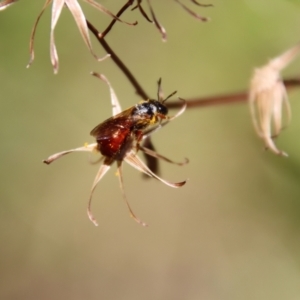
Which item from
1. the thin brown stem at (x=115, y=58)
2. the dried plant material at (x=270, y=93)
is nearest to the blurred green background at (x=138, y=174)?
the dried plant material at (x=270, y=93)

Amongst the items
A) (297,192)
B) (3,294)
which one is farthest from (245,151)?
(3,294)

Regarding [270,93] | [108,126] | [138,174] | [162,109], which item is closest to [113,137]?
[108,126]

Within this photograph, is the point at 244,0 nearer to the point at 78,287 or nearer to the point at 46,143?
the point at 46,143

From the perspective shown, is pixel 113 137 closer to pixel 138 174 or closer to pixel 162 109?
pixel 162 109

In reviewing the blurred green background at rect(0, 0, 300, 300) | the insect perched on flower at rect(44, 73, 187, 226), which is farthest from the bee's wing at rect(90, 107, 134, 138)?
the blurred green background at rect(0, 0, 300, 300)

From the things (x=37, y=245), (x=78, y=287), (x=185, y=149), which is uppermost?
(x=185, y=149)

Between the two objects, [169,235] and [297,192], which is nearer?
[297,192]

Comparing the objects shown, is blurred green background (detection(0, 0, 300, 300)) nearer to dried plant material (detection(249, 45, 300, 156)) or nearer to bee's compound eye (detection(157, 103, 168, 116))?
dried plant material (detection(249, 45, 300, 156))
